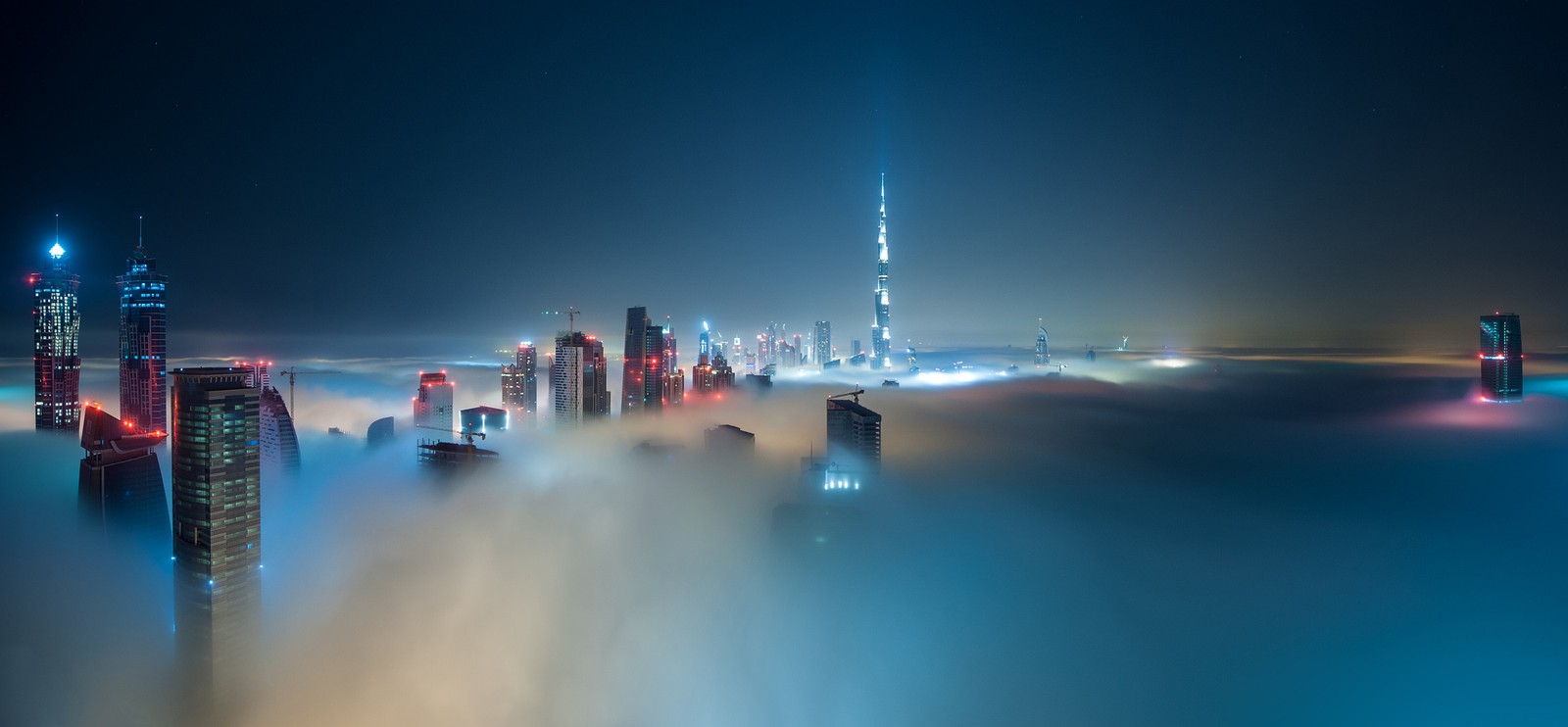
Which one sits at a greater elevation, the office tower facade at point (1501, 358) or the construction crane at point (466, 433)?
the office tower facade at point (1501, 358)

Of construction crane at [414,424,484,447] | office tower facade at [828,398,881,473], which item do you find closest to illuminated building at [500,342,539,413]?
construction crane at [414,424,484,447]

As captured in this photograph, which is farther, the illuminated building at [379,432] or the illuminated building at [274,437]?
the illuminated building at [379,432]

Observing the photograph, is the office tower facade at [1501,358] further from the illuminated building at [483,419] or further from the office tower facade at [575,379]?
the illuminated building at [483,419]

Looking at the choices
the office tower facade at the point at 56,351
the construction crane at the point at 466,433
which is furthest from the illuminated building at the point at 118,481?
the construction crane at the point at 466,433

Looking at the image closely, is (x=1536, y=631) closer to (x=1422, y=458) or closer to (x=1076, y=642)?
(x=1076, y=642)

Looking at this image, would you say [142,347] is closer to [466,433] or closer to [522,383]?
[466,433]

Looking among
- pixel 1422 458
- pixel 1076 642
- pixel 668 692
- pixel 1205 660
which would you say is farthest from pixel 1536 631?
pixel 668 692
